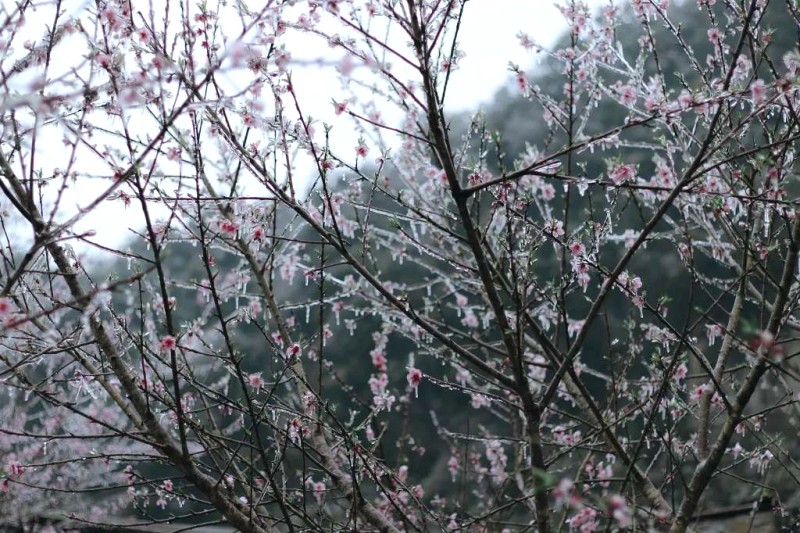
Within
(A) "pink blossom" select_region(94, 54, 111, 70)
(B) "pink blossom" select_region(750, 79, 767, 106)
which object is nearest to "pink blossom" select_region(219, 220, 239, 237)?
(A) "pink blossom" select_region(94, 54, 111, 70)

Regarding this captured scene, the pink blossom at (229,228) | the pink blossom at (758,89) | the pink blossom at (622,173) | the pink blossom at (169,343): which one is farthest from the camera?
the pink blossom at (229,228)

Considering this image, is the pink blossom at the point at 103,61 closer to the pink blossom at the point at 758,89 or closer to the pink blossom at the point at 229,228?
the pink blossom at the point at 229,228

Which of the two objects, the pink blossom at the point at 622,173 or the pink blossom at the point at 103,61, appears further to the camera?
the pink blossom at the point at 622,173

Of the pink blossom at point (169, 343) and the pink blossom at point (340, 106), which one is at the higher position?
the pink blossom at point (340, 106)

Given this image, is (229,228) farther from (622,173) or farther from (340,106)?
(622,173)

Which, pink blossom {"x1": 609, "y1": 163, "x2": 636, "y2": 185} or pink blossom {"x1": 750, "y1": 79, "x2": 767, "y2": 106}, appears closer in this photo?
pink blossom {"x1": 750, "y1": 79, "x2": 767, "y2": 106}

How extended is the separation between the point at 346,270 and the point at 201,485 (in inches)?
199

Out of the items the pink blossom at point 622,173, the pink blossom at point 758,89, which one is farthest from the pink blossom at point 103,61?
the pink blossom at point 758,89

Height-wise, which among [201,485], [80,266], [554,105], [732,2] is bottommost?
[201,485]

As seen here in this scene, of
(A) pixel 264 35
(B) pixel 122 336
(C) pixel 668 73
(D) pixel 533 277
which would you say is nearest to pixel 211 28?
(A) pixel 264 35

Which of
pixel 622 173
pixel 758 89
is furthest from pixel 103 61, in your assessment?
pixel 758 89

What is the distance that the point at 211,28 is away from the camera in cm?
307

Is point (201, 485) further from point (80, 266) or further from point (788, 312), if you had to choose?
point (788, 312)

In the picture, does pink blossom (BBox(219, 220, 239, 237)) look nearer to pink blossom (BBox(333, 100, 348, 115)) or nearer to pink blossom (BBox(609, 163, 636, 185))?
pink blossom (BBox(333, 100, 348, 115))
